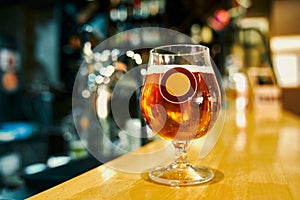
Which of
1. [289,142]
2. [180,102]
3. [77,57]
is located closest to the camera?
[180,102]

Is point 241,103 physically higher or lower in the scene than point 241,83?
lower

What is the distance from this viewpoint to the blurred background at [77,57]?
1.07m

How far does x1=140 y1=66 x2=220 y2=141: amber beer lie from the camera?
0.47 meters

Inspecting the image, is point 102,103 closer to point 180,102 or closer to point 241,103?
point 180,102

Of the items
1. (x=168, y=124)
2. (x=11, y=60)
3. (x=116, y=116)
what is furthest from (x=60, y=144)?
(x=11, y=60)

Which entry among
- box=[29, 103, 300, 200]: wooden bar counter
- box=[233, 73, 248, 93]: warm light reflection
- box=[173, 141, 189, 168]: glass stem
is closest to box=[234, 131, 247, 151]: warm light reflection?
box=[29, 103, 300, 200]: wooden bar counter

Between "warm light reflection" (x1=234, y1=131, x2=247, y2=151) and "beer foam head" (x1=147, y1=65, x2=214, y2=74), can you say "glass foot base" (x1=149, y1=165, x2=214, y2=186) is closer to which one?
"beer foam head" (x1=147, y1=65, x2=214, y2=74)

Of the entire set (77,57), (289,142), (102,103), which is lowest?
(289,142)

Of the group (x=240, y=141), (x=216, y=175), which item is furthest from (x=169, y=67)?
(x=240, y=141)

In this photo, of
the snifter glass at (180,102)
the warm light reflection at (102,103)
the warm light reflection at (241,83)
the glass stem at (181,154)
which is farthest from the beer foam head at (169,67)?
the warm light reflection at (241,83)

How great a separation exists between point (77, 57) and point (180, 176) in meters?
4.03

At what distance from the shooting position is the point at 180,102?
0.47 m

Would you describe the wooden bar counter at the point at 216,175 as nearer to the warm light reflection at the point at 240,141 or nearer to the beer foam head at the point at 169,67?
the warm light reflection at the point at 240,141

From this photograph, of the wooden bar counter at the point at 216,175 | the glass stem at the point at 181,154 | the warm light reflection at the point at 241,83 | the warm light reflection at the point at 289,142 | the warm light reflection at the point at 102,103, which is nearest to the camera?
the wooden bar counter at the point at 216,175
